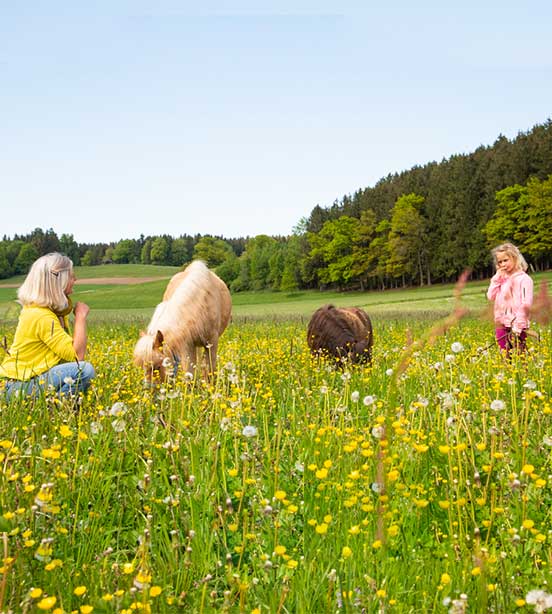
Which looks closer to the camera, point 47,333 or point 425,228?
point 47,333

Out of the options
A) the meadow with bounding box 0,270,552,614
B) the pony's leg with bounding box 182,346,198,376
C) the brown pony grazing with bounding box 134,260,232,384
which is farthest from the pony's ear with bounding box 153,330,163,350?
the meadow with bounding box 0,270,552,614

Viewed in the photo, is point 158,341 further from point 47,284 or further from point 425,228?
point 425,228

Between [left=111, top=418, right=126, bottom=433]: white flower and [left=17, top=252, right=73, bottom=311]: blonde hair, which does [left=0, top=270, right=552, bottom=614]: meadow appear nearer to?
[left=111, top=418, right=126, bottom=433]: white flower

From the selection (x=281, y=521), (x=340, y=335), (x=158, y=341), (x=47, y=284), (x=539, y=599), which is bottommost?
(x=281, y=521)

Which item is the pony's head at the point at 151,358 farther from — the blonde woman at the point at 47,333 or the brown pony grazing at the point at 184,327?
the blonde woman at the point at 47,333

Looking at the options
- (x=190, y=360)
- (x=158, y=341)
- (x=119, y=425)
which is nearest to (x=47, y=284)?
(x=158, y=341)

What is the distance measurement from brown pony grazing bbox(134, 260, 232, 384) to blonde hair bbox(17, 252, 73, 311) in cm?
95

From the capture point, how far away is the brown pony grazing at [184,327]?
6133 millimetres

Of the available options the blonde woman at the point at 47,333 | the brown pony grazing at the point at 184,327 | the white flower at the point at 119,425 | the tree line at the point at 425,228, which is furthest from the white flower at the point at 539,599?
the tree line at the point at 425,228

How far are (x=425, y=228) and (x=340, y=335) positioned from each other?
216 feet

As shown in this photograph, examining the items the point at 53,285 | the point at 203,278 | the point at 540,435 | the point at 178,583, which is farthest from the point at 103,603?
the point at 203,278

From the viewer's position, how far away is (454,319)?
3.62 ft

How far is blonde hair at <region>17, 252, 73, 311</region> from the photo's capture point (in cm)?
593

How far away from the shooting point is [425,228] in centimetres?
7206
